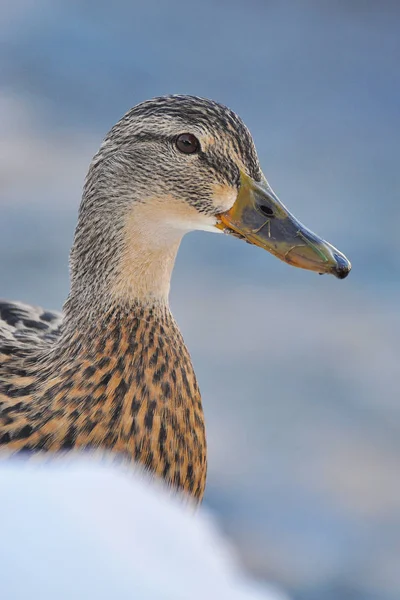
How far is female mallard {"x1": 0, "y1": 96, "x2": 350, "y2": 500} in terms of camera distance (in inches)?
73.6

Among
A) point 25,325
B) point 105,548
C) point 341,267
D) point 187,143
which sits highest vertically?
point 187,143

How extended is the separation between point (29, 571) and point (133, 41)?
392 centimetres

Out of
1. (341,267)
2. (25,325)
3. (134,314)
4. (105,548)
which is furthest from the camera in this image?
(25,325)

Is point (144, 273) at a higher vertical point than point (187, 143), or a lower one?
lower

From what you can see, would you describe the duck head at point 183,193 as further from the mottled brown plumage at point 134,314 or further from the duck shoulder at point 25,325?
the duck shoulder at point 25,325

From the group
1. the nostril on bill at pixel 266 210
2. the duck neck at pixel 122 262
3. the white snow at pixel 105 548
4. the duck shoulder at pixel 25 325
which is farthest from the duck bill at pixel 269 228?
the white snow at pixel 105 548

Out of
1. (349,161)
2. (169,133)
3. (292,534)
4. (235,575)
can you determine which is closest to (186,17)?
(349,161)

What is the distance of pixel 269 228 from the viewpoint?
192cm

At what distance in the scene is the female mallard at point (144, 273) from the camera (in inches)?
73.6

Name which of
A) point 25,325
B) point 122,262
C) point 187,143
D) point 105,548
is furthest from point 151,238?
point 105,548

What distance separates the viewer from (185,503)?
1.90 m

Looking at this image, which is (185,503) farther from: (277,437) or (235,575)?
(277,437)

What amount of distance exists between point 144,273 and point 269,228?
0.77 feet

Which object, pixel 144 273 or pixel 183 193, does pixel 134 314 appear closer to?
pixel 144 273
